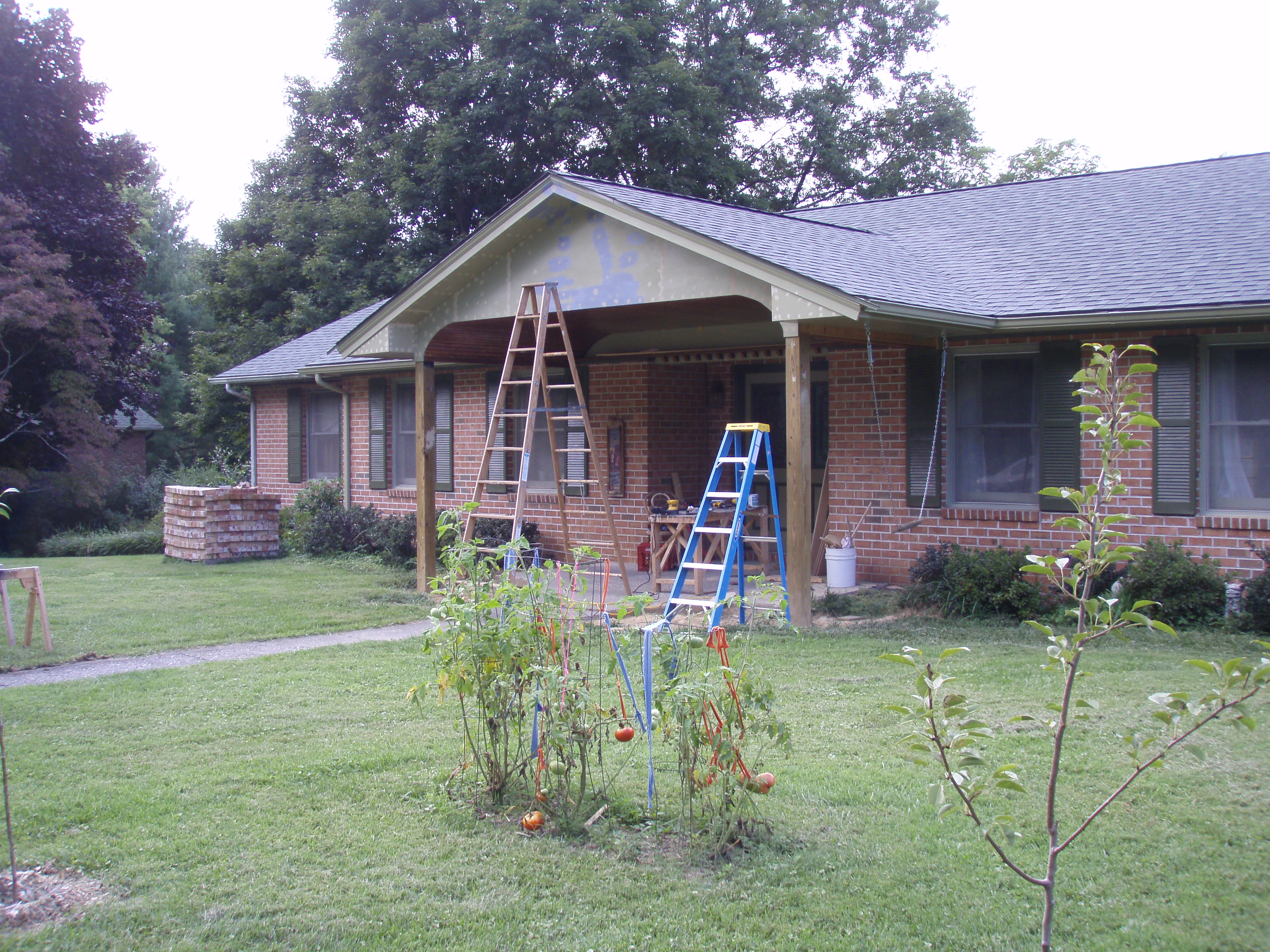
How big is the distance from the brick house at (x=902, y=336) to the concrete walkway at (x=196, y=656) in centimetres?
280

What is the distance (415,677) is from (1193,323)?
7052mm

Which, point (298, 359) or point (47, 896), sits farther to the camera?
point (298, 359)

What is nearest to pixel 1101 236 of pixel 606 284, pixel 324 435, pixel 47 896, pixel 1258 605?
pixel 1258 605

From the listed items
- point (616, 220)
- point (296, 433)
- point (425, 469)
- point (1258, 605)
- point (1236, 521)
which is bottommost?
point (1258, 605)

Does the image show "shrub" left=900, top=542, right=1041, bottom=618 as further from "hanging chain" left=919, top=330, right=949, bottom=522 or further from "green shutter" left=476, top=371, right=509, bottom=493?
"green shutter" left=476, top=371, right=509, bottom=493

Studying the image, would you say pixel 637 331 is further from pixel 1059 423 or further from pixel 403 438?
pixel 1059 423

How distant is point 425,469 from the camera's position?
11.9 m

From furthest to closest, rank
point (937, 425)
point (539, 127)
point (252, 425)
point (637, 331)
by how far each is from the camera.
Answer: point (539, 127) < point (252, 425) < point (637, 331) < point (937, 425)

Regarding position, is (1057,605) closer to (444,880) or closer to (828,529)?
(828,529)

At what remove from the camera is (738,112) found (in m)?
27.6

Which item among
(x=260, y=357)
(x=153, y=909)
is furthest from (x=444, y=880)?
(x=260, y=357)

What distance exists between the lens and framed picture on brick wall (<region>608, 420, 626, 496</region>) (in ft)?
44.5

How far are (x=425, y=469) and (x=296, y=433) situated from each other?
7.23m

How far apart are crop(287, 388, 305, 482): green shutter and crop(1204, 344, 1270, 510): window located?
1385 centimetres
